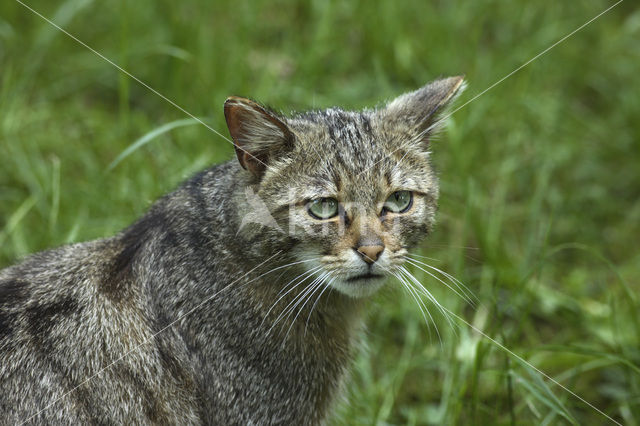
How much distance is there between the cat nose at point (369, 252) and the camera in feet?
10.6

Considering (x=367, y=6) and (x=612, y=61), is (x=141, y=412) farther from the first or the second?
(x=612, y=61)

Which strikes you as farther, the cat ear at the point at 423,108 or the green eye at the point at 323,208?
the cat ear at the point at 423,108

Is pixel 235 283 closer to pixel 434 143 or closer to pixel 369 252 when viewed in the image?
pixel 369 252

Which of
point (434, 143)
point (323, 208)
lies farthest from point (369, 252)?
point (434, 143)

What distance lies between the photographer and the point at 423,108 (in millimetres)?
3729

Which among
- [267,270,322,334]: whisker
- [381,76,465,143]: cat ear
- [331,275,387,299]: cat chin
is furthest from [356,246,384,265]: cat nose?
[381,76,465,143]: cat ear

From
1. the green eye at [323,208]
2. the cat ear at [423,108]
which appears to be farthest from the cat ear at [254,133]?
the cat ear at [423,108]

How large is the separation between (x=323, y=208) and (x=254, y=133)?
445 mm

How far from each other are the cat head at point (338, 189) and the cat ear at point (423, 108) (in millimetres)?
32

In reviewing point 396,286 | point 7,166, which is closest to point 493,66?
point 396,286

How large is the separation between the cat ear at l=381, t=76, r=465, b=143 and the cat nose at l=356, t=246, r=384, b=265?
729mm

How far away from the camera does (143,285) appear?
342 centimetres

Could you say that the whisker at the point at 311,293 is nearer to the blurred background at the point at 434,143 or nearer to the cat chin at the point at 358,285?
the cat chin at the point at 358,285

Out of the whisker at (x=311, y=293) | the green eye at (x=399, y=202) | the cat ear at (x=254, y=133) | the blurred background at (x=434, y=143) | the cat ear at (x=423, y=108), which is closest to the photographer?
the cat ear at (x=254, y=133)
